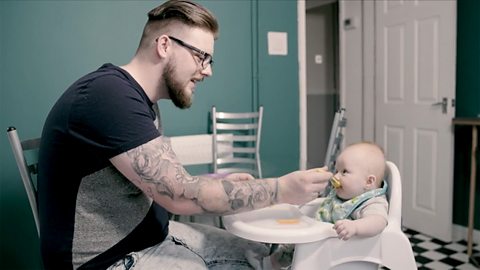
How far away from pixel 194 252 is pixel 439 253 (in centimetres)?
237

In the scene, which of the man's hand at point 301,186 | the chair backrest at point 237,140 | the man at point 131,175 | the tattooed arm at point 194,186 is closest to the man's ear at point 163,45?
the man at point 131,175

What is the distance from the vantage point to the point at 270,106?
354 cm

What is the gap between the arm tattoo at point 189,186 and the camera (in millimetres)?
1030

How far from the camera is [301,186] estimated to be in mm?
1134

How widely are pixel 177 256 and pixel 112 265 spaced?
6.7 inches

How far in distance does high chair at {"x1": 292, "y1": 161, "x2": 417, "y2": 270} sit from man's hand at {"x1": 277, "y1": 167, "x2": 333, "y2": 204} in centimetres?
12

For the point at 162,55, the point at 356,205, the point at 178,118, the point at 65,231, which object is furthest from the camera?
the point at 178,118

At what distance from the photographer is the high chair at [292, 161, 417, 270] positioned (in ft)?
3.79

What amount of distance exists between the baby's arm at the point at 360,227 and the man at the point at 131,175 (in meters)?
0.11

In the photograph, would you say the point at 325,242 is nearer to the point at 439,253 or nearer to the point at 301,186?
the point at 301,186

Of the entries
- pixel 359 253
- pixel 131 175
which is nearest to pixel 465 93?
pixel 359 253

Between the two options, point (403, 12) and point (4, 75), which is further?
point (403, 12)

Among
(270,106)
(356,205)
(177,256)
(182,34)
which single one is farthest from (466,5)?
(177,256)

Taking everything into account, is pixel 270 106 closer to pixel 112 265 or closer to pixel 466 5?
pixel 466 5
